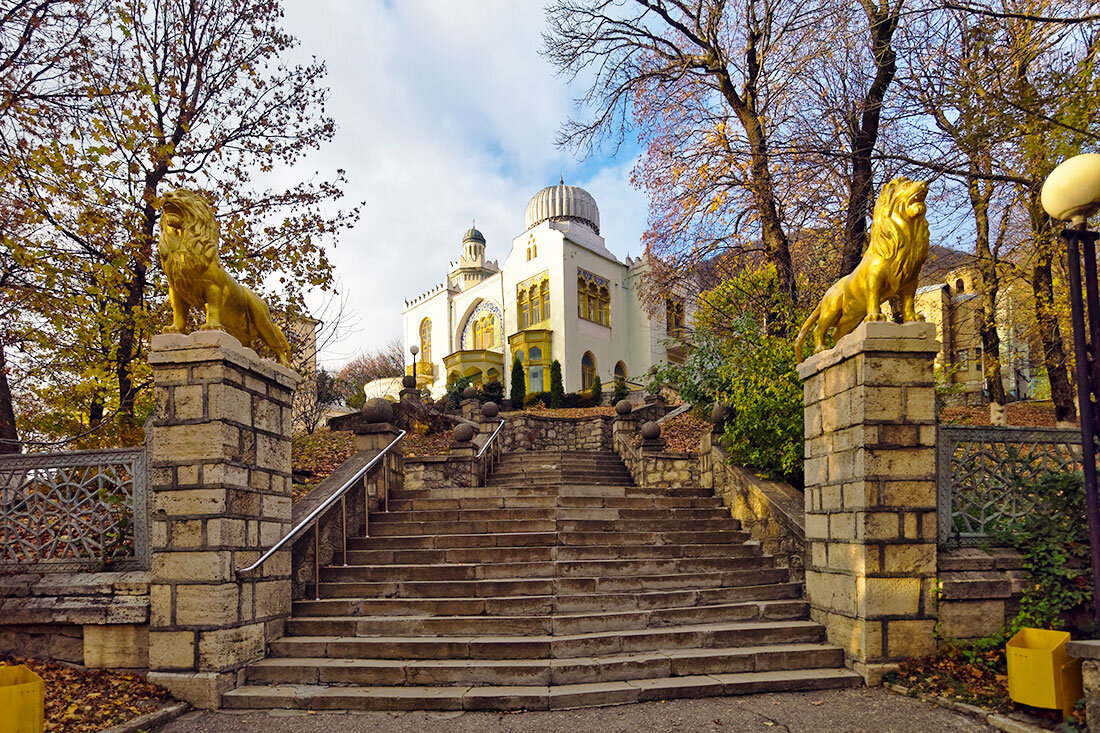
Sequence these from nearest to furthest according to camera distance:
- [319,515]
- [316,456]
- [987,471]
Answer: [987,471], [319,515], [316,456]

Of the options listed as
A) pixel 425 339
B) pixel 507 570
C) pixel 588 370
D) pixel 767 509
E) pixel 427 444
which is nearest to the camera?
pixel 507 570

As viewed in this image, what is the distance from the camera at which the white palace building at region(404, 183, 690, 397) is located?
30922mm

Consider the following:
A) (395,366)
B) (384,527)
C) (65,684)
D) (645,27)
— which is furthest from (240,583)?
(395,366)

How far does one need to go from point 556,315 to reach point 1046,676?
2716cm

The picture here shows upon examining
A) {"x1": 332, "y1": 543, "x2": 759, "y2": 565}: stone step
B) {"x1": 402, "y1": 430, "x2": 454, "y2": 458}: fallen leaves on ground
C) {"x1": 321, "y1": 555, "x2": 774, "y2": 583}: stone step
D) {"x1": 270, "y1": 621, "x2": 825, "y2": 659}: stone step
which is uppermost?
{"x1": 402, "y1": 430, "x2": 454, "y2": 458}: fallen leaves on ground

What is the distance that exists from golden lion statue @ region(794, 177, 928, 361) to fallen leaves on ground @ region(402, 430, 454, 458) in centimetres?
977

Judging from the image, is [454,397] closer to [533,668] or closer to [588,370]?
[588,370]

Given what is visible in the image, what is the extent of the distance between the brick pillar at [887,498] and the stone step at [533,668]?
0.45 m

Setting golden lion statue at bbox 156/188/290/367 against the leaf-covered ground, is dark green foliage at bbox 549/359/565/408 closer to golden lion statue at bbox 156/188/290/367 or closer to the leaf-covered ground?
golden lion statue at bbox 156/188/290/367

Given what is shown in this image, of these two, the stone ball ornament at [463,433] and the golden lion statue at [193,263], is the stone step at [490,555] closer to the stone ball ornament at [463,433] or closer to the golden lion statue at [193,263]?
the golden lion statue at [193,263]

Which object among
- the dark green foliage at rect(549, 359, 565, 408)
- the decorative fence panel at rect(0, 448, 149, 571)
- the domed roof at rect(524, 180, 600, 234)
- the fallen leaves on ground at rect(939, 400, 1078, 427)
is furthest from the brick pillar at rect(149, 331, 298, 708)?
the domed roof at rect(524, 180, 600, 234)

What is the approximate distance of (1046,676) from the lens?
4.16m

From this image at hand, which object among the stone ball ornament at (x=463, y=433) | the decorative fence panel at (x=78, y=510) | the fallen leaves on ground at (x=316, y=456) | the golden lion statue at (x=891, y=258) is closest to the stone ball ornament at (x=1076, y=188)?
the golden lion statue at (x=891, y=258)

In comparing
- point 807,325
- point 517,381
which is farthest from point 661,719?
point 517,381
